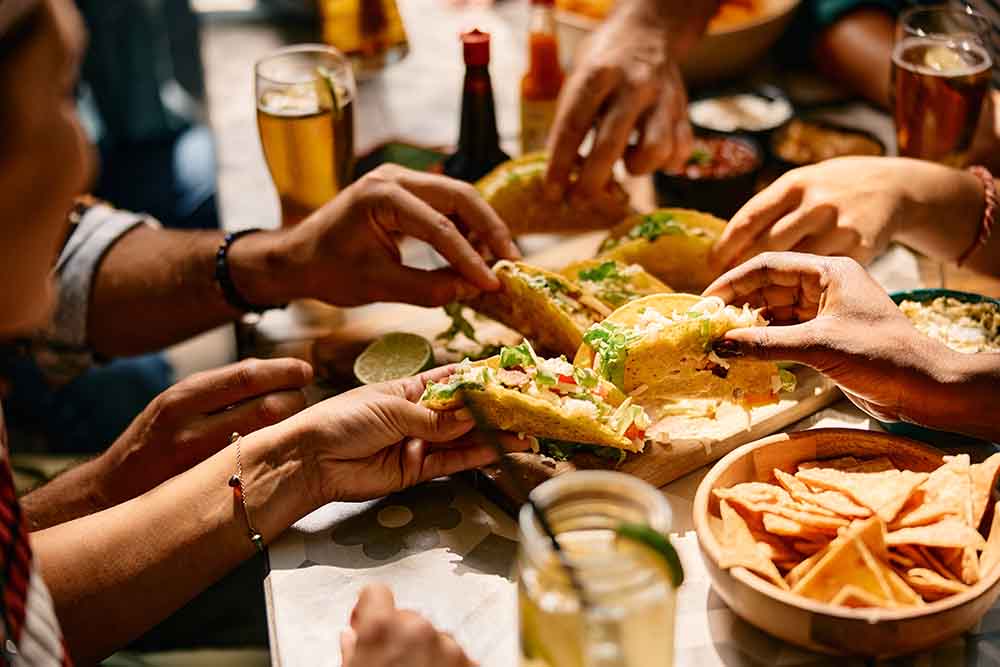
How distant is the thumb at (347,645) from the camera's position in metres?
1.64

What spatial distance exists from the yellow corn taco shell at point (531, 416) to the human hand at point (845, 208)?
622 millimetres

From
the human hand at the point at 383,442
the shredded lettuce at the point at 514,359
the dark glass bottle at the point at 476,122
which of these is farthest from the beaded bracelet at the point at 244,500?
the dark glass bottle at the point at 476,122

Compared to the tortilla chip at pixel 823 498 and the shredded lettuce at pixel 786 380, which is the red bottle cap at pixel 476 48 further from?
the tortilla chip at pixel 823 498

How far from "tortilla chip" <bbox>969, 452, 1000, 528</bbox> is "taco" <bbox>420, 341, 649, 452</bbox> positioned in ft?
1.97

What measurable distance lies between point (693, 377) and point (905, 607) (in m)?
0.68

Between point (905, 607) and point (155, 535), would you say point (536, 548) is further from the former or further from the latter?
point (155, 535)

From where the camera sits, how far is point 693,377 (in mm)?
2168

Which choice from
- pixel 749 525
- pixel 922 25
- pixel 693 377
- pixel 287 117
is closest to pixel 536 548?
pixel 749 525

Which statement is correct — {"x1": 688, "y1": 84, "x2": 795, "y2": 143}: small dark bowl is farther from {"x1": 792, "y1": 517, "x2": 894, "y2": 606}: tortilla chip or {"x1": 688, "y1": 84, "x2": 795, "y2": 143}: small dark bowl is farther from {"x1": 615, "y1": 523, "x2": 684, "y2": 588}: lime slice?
{"x1": 615, "y1": 523, "x2": 684, "y2": 588}: lime slice

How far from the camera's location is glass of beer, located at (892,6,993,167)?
8.61 feet

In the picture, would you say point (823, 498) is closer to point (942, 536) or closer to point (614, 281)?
point (942, 536)

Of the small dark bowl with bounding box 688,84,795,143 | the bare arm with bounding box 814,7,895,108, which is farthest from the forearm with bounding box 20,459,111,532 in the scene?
the bare arm with bounding box 814,7,895,108

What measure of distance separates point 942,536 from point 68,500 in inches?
69.5

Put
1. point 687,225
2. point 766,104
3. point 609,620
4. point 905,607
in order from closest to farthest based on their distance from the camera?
point 609,620 → point 905,607 → point 687,225 → point 766,104
